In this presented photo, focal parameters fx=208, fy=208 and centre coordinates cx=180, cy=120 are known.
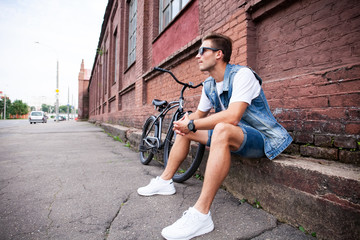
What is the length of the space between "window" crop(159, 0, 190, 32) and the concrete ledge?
3.94 metres

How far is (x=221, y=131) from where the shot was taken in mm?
1490

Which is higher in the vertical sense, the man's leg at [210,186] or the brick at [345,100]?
the brick at [345,100]

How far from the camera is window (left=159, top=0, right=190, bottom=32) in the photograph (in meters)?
4.56

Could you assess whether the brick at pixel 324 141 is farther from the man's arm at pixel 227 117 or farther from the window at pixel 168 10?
the window at pixel 168 10

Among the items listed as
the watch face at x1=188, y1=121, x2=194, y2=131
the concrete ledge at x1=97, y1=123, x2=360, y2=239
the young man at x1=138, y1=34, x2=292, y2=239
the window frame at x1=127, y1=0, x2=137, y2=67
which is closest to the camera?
the concrete ledge at x1=97, y1=123, x2=360, y2=239

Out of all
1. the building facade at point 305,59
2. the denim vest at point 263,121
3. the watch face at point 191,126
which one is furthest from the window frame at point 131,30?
the watch face at point 191,126

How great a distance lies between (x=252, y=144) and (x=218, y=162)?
0.33m

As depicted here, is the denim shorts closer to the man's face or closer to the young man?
the young man

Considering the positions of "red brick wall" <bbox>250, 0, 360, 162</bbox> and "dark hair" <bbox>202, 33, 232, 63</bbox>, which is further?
"dark hair" <bbox>202, 33, 232, 63</bbox>

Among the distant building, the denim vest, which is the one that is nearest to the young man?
the denim vest

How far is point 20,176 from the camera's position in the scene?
8.52 ft

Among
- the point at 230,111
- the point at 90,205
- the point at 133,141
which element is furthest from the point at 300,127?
the point at 133,141

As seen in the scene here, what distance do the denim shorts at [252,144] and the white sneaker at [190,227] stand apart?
1.80 ft

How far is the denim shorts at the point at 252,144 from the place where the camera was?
1.57m
